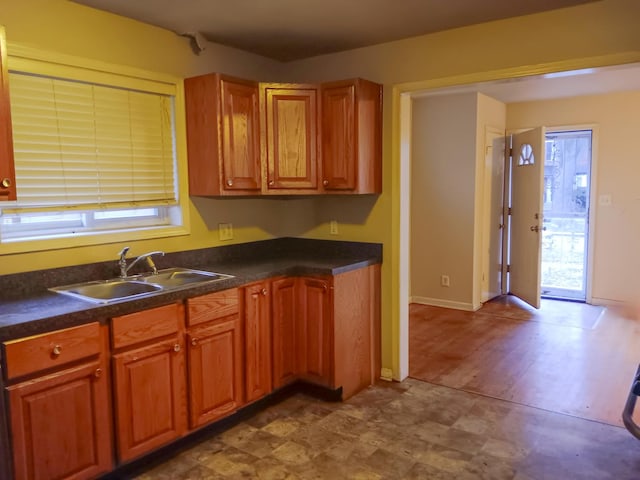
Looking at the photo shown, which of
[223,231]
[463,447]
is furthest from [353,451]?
[223,231]

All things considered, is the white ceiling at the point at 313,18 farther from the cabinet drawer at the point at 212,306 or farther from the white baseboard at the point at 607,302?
the white baseboard at the point at 607,302

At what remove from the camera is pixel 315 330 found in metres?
3.17

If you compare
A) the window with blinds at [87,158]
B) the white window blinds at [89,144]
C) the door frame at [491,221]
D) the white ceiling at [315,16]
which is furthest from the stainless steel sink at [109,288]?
the door frame at [491,221]

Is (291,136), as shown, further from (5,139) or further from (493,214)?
(493,214)

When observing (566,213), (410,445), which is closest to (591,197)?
(566,213)

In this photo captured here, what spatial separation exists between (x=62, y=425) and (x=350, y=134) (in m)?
2.23

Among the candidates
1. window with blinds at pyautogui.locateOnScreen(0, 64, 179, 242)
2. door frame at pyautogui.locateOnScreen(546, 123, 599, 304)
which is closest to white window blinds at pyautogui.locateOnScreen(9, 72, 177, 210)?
window with blinds at pyautogui.locateOnScreen(0, 64, 179, 242)

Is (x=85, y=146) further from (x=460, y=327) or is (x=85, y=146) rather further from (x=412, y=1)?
(x=460, y=327)

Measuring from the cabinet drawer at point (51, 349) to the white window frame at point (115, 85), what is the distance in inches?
25.0

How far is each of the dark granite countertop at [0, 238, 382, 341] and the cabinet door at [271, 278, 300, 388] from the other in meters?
0.11

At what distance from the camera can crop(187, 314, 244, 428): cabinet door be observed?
8.51ft

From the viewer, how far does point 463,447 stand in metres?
2.63

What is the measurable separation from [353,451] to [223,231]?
1.66 m

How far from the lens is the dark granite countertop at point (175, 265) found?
2.01 metres
